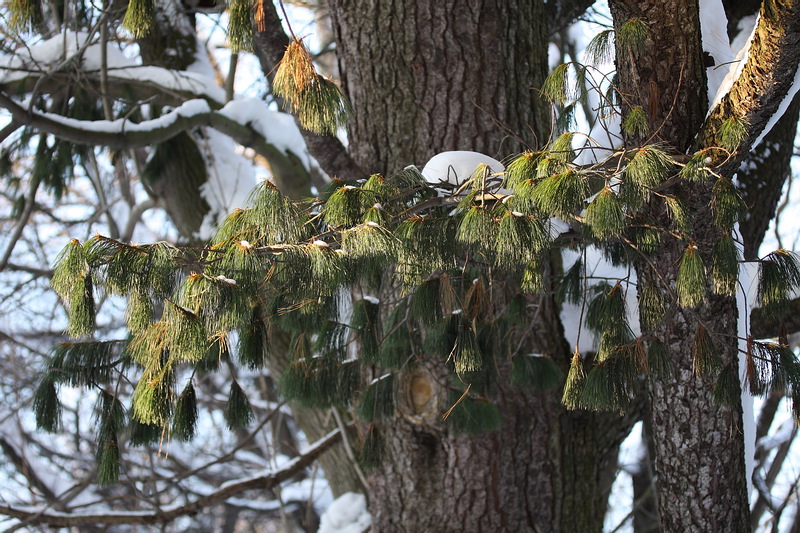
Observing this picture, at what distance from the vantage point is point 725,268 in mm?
1898

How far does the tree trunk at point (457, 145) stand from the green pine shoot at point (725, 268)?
1.25m

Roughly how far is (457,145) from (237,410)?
1.38 m

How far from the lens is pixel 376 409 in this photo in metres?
2.69

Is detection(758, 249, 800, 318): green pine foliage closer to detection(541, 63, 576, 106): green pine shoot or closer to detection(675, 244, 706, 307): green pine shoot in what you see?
detection(675, 244, 706, 307): green pine shoot

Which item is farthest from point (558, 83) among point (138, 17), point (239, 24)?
point (138, 17)

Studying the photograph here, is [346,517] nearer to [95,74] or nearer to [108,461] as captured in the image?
[108,461]

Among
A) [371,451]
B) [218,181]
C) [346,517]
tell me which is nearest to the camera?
[371,451]

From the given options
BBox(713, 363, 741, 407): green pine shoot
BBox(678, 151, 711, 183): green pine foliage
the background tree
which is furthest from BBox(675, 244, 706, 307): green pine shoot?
BBox(713, 363, 741, 407): green pine shoot

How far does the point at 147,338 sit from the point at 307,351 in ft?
3.02

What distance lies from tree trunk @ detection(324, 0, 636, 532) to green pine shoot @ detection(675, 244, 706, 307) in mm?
1283

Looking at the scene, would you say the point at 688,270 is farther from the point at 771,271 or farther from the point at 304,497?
the point at 304,497

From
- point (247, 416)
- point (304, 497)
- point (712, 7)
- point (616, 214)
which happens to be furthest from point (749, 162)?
point (304, 497)

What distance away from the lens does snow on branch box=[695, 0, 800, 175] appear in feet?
6.04

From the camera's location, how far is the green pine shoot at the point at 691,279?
1.81 meters
